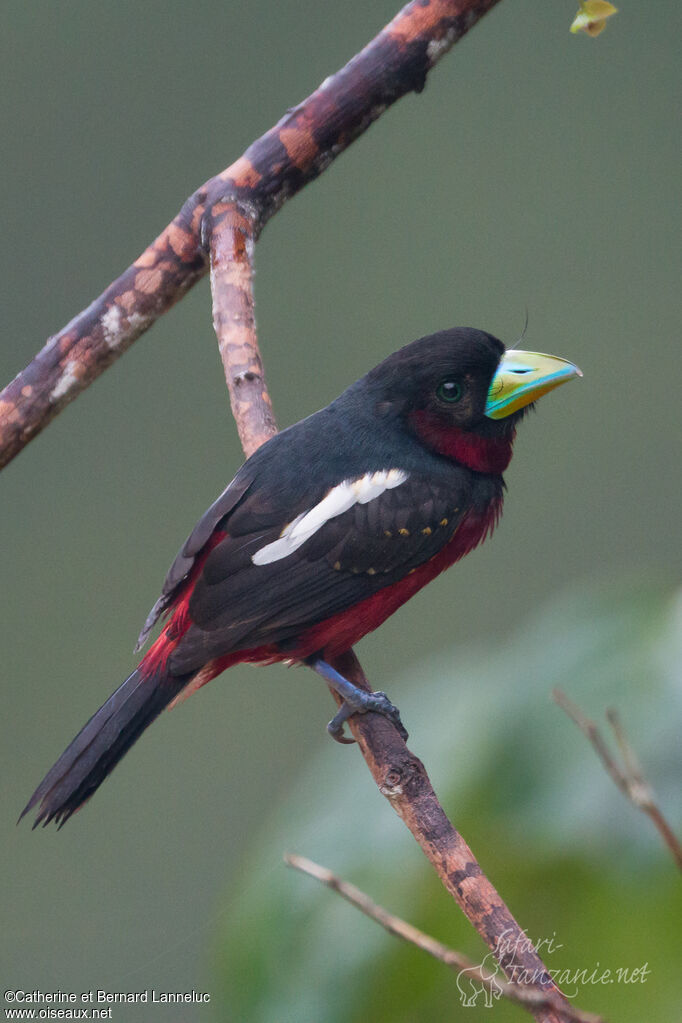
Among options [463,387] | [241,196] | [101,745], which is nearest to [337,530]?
[463,387]

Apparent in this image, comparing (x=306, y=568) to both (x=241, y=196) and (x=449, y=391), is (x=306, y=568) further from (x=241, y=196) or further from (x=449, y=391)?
(x=241, y=196)

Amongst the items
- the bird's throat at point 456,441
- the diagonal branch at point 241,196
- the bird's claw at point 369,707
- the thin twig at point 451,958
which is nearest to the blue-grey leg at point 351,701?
the bird's claw at point 369,707

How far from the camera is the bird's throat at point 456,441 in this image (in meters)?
2.20

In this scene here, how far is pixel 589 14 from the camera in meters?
1.66

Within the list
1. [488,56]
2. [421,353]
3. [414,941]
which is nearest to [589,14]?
[421,353]

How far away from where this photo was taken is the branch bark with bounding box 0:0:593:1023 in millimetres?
1966

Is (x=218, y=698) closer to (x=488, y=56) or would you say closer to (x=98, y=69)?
(x=98, y=69)

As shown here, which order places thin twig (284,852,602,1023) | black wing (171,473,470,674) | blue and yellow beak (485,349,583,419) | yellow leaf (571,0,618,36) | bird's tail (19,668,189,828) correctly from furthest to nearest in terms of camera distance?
blue and yellow beak (485,349,583,419)
black wing (171,473,470,674)
bird's tail (19,668,189,828)
yellow leaf (571,0,618,36)
thin twig (284,852,602,1023)

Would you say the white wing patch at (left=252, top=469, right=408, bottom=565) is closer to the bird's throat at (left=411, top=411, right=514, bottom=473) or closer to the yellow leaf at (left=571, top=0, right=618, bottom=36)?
the bird's throat at (left=411, top=411, right=514, bottom=473)

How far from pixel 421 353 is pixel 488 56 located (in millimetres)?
3149

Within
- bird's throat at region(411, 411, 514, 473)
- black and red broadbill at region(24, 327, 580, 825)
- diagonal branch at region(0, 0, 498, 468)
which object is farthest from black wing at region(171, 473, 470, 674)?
diagonal branch at region(0, 0, 498, 468)

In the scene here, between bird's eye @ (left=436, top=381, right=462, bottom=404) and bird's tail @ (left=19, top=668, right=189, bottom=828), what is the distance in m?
0.66

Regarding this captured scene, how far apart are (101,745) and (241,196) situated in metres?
0.98

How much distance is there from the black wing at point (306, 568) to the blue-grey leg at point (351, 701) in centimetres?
9
